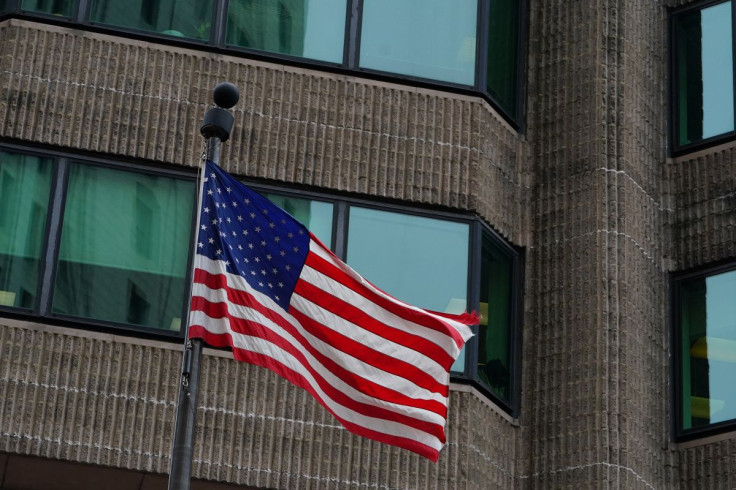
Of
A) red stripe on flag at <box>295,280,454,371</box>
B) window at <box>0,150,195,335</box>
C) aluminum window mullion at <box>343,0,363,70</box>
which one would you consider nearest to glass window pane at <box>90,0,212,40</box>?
aluminum window mullion at <box>343,0,363,70</box>

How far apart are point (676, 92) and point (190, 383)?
7975mm

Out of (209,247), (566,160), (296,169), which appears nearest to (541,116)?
(566,160)

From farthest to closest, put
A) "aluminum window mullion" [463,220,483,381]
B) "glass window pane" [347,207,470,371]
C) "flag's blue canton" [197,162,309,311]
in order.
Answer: "glass window pane" [347,207,470,371], "aluminum window mullion" [463,220,483,381], "flag's blue canton" [197,162,309,311]

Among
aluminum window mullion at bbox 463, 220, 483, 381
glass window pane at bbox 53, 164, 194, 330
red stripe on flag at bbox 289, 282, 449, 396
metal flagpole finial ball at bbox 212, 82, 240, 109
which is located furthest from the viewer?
aluminum window mullion at bbox 463, 220, 483, 381

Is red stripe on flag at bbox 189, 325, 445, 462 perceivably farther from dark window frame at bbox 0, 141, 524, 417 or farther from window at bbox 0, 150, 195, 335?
window at bbox 0, 150, 195, 335

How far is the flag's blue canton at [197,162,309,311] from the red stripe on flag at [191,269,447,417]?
0.41 feet

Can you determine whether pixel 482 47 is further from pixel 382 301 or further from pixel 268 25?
pixel 382 301

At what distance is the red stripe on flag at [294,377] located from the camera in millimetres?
10805

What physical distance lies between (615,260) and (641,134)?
155 cm

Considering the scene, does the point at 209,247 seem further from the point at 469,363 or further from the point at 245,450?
the point at 469,363

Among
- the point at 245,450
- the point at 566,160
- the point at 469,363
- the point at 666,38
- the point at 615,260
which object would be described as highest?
the point at 666,38

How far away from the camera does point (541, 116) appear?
16.5 meters

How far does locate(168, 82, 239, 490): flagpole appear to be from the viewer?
33.7ft

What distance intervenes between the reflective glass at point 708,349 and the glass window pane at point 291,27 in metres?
4.07
